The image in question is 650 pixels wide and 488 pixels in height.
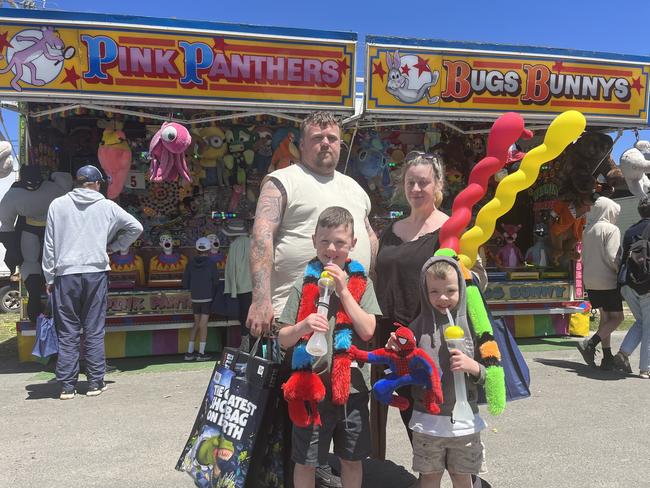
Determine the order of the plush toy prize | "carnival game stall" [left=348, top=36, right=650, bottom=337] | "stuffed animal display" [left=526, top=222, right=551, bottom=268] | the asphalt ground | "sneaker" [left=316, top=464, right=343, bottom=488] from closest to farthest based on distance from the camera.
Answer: the plush toy prize < "sneaker" [left=316, top=464, right=343, bottom=488] < the asphalt ground < "carnival game stall" [left=348, top=36, right=650, bottom=337] < "stuffed animal display" [left=526, top=222, right=551, bottom=268]

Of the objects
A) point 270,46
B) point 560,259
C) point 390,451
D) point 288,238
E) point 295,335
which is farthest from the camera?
point 560,259

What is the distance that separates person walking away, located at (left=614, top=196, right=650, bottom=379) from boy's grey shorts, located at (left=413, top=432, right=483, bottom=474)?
3796 millimetres

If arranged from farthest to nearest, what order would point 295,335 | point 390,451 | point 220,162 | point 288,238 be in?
point 220,162
point 390,451
point 288,238
point 295,335

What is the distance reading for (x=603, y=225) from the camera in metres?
5.58

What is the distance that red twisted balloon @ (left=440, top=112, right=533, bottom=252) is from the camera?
96.7 inches

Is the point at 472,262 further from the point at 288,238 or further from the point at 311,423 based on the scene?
the point at 311,423

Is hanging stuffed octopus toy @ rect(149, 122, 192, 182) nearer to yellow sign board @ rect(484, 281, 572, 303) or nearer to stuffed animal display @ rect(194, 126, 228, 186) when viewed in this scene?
stuffed animal display @ rect(194, 126, 228, 186)

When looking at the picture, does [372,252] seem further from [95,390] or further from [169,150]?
[169,150]

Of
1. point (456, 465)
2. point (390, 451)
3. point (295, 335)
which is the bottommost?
point (390, 451)

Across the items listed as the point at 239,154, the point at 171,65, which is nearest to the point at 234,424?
the point at 171,65

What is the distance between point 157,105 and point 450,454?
451 cm

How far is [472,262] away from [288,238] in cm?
92

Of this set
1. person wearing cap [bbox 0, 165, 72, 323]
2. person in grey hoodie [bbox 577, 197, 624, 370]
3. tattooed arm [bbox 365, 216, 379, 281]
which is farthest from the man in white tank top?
person wearing cap [bbox 0, 165, 72, 323]

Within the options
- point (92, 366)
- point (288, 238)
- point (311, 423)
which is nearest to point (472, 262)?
point (288, 238)
